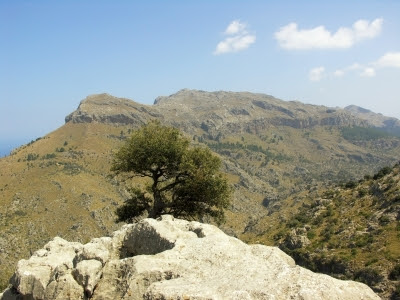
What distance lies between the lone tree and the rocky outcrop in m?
14.7

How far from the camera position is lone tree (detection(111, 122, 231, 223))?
115ft

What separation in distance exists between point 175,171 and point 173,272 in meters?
22.9

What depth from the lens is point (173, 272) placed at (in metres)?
13.6

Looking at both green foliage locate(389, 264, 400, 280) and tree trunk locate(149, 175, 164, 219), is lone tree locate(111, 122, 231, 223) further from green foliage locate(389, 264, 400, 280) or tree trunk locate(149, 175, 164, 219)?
green foliage locate(389, 264, 400, 280)

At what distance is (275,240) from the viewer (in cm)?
7581

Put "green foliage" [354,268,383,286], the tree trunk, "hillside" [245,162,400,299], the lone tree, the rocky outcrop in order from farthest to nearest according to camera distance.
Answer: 1. "hillside" [245,162,400,299]
2. "green foliage" [354,268,383,286]
3. the lone tree
4. the tree trunk
5. the rocky outcrop

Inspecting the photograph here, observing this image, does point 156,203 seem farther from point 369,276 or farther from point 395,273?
point 395,273

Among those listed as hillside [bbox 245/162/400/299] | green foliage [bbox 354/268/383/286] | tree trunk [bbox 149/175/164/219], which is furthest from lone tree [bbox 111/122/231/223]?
hillside [bbox 245/162/400/299]

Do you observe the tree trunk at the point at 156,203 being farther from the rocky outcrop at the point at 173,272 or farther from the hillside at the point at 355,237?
the hillside at the point at 355,237

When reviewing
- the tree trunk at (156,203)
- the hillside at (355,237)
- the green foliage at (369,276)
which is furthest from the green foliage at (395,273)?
the tree trunk at (156,203)

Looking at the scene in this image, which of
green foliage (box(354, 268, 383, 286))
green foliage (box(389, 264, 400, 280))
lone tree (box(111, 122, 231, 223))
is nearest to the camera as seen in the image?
lone tree (box(111, 122, 231, 223))

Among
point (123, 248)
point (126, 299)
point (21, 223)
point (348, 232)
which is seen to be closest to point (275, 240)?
point (348, 232)

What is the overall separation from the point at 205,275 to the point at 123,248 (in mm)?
7471

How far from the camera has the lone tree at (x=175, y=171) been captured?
34906 mm
